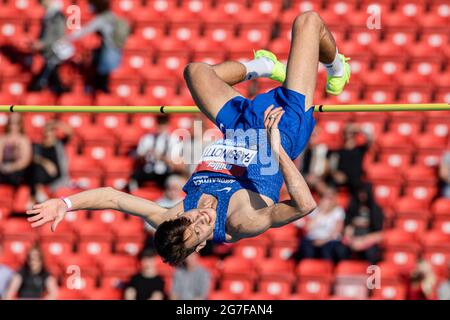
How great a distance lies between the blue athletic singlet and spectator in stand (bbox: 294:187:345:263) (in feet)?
11.0

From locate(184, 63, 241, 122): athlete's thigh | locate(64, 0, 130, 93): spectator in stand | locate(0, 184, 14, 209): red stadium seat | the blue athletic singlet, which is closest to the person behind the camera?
the blue athletic singlet

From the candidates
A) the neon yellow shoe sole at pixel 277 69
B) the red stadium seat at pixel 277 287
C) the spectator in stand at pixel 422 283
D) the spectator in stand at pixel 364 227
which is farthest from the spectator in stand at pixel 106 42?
the neon yellow shoe sole at pixel 277 69

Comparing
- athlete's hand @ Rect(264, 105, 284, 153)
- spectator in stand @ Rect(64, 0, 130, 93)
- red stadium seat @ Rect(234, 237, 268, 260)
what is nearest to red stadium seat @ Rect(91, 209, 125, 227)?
red stadium seat @ Rect(234, 237, 268, 260)

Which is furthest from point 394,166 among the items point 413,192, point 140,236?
point 140,236

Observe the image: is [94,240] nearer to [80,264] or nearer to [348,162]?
[80,264]

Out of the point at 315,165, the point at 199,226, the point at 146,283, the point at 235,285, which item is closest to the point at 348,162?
the point at 315,165

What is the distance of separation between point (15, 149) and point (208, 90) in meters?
4.53

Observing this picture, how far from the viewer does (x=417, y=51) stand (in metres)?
14.1

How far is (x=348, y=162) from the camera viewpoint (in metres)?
12.6

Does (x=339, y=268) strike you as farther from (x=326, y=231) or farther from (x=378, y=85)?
(x=378, y=85)

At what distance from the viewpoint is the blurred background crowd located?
40.9 ft

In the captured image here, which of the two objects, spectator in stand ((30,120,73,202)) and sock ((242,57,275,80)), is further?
spectator in stand ((30,120,73,202))

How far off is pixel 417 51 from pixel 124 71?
3300 millimetres

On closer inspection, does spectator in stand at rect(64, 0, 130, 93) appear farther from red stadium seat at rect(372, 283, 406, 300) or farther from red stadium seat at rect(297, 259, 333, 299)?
red stadium seat at rect(372, 283, 406, 300)
